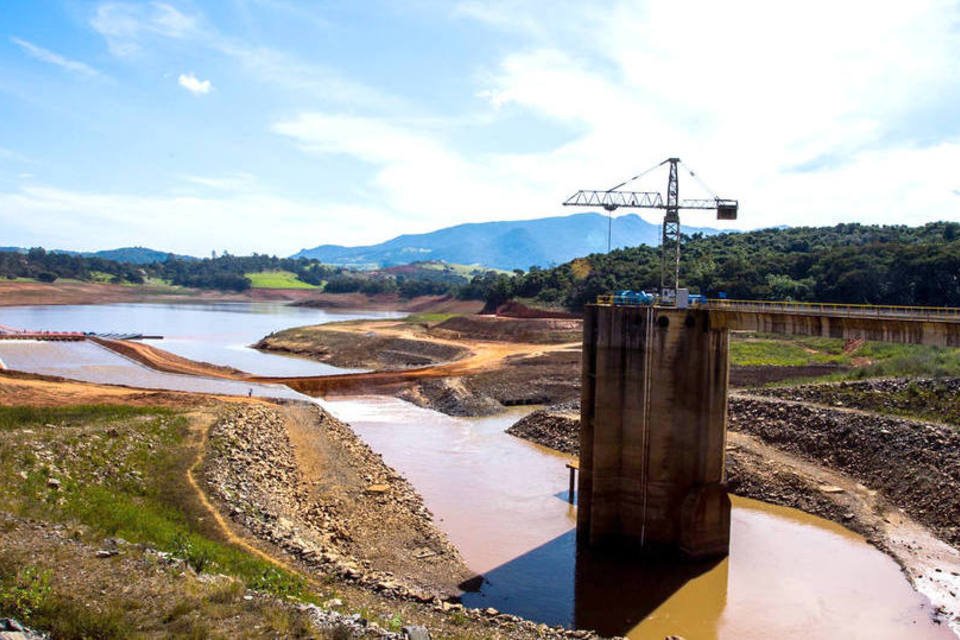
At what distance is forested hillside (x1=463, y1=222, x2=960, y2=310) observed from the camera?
7088cm

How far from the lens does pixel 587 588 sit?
22625 millimetres

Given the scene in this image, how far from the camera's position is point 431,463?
37688mm

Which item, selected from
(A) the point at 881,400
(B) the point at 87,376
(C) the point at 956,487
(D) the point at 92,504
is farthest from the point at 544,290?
(D) the point at 92,504

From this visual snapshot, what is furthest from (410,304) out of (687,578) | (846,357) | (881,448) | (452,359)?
(687,578)

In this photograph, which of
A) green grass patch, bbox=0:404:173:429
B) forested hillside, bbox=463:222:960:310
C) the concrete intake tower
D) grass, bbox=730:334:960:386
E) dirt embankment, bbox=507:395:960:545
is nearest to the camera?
the concrete intake tower

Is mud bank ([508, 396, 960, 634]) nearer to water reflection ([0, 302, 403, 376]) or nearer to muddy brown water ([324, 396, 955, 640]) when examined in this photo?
muddy brown water ([324, 396, 955, 640])

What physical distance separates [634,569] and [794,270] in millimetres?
71312

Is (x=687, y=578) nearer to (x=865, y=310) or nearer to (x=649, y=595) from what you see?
(x=649, y=595)

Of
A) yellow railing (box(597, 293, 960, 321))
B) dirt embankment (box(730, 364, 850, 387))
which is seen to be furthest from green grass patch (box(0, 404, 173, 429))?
dirt embankment (box(730, 364, 850, 387))

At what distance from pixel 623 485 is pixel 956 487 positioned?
42.8 ft

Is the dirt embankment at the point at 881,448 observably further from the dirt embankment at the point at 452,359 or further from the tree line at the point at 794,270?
the tree line at the point at 794,270

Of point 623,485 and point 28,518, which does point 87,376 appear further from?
point 623,485

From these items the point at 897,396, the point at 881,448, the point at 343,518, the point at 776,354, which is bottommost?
the point at 343,518

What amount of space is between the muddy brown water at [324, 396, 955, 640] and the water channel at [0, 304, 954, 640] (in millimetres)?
45
